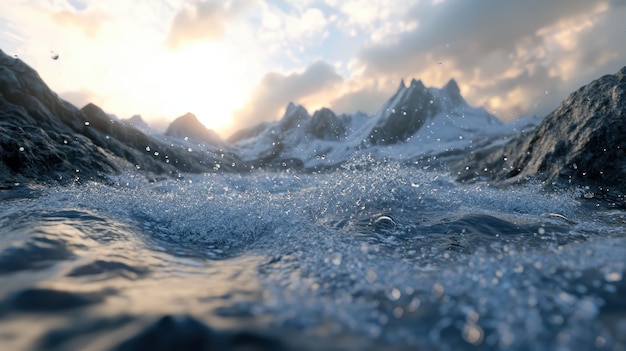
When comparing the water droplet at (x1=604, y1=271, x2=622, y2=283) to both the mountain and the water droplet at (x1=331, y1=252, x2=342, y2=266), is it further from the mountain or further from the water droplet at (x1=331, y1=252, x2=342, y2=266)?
the mountain

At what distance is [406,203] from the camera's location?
9.21m

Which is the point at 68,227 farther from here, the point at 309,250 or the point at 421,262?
the point at 421,262

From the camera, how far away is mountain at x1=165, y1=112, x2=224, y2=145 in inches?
6186

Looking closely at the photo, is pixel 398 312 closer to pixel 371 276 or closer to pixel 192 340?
pixel 371 276

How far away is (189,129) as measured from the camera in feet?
533

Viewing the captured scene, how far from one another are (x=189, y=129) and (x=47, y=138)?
157m

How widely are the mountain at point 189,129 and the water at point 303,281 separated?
154m

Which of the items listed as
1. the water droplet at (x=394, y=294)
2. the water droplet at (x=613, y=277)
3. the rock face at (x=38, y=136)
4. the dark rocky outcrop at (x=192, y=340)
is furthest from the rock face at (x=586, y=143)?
the rock face at (x=38, y=136)

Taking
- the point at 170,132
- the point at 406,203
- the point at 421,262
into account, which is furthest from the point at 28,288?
the point at 170,132

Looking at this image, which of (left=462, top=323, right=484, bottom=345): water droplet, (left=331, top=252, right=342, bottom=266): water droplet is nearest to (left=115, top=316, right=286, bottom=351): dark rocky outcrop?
(left=462, top=323, right=484, bottom=345): water droplet

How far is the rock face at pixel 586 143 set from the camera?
40.8 feet

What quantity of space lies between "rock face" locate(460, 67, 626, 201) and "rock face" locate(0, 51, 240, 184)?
63.1 ft

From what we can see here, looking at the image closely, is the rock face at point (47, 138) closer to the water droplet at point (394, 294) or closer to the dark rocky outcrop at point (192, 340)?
the dark rocky outcrop at point (192, 340)

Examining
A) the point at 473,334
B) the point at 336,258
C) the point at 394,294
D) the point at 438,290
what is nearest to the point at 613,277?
the point at 438,290
